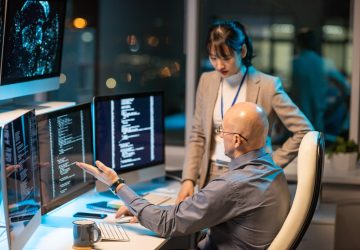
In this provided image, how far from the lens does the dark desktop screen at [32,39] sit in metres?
2.70

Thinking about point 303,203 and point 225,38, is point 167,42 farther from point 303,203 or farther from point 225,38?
point 303,203

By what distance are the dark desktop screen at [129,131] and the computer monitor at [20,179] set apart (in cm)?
60

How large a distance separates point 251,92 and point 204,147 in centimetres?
38

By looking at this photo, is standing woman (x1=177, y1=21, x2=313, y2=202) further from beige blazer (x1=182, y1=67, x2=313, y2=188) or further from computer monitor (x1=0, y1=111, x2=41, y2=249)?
computer monitor (x1=0, y1=111, x2=41, y2=249)

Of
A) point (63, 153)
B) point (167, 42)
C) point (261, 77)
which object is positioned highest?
point (167, 42)

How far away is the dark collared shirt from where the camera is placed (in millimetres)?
2346

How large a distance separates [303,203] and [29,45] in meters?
1.38

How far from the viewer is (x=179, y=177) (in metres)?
3.68

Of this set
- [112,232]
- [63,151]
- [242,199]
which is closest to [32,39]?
[63,151]

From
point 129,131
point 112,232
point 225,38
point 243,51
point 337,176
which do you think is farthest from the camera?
point 337,176

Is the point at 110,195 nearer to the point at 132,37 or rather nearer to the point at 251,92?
the point at 251,92

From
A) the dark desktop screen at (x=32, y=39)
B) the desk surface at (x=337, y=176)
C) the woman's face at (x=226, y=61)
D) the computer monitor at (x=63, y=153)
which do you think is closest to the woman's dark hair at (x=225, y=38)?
the woman's face at (x=226, y=61)

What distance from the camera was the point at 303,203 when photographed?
Answer: 2.27 metres

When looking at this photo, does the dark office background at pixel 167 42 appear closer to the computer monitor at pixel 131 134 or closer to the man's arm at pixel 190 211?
the computer monitor at pixel 131 134
